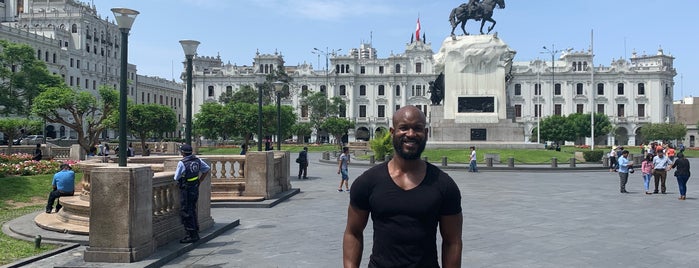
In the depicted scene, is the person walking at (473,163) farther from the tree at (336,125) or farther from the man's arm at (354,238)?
the tree at (336,125)

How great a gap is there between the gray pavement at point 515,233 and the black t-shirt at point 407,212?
14.9 feet

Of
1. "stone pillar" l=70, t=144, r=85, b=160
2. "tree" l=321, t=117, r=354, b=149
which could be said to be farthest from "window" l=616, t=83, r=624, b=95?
"stone pillar" l=70, t=144, r=85, b=160

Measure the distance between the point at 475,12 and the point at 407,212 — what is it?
1419 inches

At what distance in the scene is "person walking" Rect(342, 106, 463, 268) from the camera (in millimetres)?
3352

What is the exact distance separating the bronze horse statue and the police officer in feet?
104

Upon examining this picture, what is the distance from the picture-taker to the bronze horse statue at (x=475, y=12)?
3709 cm

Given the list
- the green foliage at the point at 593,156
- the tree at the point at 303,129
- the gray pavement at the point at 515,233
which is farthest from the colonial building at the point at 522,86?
the gray pavement at the point at 515,233

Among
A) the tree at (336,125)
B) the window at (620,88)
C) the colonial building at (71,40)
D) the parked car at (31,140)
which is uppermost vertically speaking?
the colonial building at (71,40)

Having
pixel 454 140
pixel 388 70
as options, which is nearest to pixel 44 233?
pixel 454 140

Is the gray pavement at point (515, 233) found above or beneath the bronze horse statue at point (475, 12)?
beneath

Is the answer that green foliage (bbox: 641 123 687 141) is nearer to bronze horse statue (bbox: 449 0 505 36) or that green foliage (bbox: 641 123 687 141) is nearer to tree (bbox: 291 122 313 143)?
tree (bbox: 291 122 313 143)

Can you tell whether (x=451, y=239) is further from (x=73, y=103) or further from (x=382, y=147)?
(x=73, y=103)

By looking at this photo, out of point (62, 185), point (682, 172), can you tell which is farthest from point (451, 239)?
point (682, 172)

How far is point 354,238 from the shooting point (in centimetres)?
359
